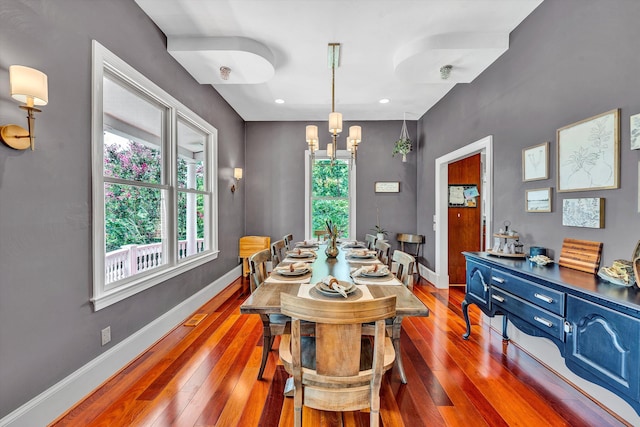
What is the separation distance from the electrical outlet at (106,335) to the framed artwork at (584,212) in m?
3.57

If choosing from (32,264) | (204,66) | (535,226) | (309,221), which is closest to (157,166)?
(204,66)

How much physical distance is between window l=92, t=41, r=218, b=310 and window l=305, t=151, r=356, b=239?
2236mm

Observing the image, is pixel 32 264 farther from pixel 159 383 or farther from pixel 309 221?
pixel 309 221

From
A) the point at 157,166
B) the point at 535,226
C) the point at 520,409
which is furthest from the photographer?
the point at 157,166

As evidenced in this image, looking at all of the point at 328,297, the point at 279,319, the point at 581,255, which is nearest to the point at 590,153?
the point at 581,255

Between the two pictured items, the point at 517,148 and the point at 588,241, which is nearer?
the point at 588,241

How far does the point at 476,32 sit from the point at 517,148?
120 centimetres

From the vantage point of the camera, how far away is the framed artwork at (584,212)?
6.25 feet

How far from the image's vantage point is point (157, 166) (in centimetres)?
289

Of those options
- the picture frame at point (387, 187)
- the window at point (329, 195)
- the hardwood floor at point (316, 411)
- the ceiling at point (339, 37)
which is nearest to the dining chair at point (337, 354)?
the hardwood floor at point (316, 411)

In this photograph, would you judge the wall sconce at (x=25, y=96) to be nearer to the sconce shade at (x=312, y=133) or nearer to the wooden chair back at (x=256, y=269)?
the wooden chair back at (x=256, y=269)

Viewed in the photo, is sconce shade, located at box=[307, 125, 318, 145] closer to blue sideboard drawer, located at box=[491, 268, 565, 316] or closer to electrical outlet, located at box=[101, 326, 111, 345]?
blue sideboard drawer, located at box=[491, 268, 565, 316]

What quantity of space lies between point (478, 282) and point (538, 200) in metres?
0.89

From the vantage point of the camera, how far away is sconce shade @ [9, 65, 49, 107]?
1378 millimetres
